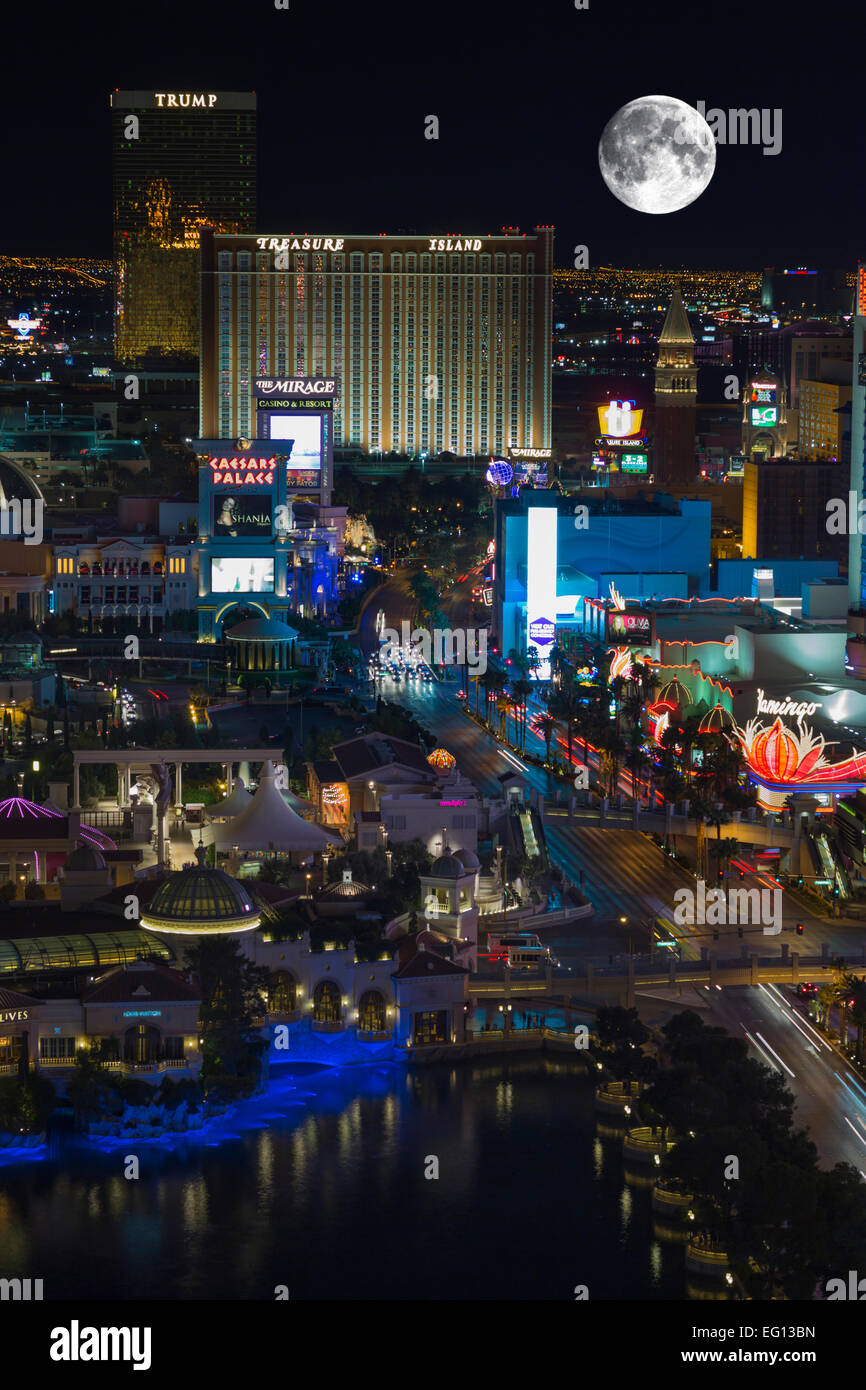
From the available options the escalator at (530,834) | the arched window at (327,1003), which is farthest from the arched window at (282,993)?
the escalator at (530,834)

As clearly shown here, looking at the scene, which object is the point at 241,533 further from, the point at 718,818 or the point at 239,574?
the point at 718,818

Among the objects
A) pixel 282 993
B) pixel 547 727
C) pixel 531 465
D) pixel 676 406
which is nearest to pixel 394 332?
pixel 676 406

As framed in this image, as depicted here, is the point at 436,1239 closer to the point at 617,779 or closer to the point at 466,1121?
the point at 466,1121

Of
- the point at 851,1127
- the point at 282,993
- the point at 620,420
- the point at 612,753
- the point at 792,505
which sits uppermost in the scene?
the point at 620,420

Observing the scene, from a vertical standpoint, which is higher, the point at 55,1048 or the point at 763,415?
the point at 763,415

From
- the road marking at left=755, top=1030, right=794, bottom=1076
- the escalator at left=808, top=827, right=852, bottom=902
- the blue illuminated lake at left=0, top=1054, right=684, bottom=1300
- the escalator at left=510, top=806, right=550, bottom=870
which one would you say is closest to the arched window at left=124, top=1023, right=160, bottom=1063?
the blue illuminated lake at left=0, top=1054, right=684, bottom=1300

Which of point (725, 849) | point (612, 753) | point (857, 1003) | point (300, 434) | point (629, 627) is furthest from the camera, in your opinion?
point (300, 434)

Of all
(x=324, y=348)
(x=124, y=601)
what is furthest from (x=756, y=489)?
(x=124, y=601)

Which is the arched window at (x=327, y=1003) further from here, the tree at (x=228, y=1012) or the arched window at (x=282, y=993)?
the tree at (x=228, y=1012)
